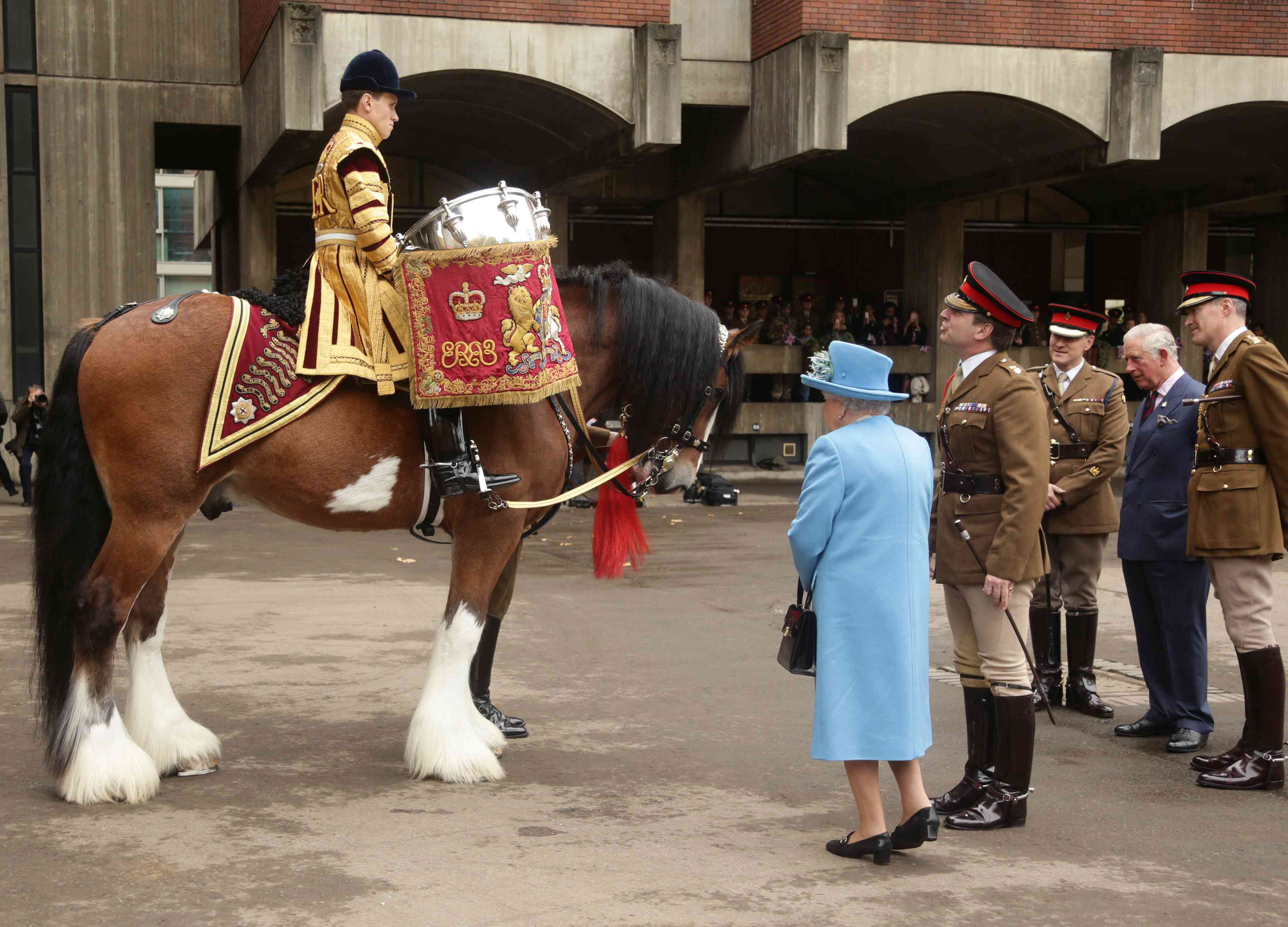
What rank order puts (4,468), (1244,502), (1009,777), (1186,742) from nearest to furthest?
(1009,777) → (1244,502) → (1186,742) → (4,468)

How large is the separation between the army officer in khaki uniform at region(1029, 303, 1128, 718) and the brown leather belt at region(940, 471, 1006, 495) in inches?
62.1

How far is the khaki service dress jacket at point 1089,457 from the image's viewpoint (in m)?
6.50

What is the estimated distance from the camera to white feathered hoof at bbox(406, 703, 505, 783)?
204 inches

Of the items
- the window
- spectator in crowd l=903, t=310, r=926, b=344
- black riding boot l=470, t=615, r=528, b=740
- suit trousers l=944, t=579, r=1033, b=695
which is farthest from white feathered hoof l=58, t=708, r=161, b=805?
the window

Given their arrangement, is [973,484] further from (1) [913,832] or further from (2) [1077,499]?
(2) [1077,499]

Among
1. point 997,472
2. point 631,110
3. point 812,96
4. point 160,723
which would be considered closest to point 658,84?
point 631,110

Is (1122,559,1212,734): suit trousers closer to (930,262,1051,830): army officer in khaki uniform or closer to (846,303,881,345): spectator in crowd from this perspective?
(930,262,1051,830): army officer in khaki uniform

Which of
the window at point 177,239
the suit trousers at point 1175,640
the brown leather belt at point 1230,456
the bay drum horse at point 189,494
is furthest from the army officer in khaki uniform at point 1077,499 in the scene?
the window at point 177,239

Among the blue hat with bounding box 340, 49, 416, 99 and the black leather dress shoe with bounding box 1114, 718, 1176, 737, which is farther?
the black leather dress shoe with bounding box 1114, 718, 1176, 737

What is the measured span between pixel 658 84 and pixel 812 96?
205cm

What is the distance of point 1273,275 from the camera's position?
93.4ft

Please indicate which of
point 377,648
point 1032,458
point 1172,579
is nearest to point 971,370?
point 1032,458

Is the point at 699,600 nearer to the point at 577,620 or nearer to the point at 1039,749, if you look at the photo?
the point at 577,620

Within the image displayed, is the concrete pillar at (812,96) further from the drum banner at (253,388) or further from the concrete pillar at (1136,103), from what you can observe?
the drum banner at (253,388)
